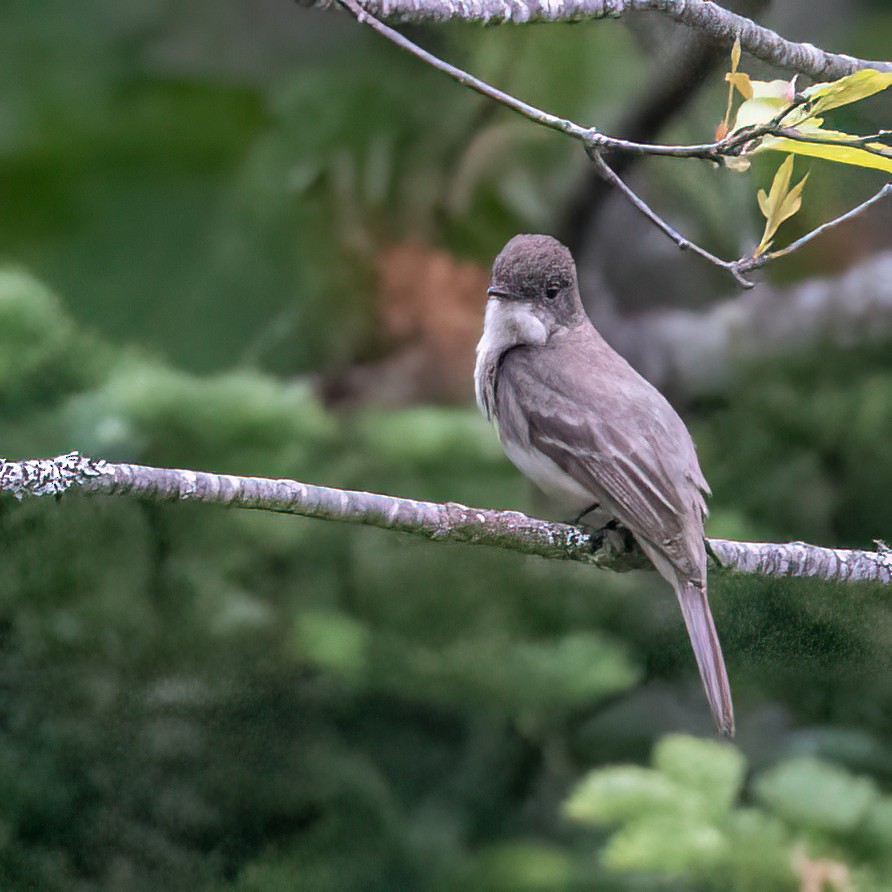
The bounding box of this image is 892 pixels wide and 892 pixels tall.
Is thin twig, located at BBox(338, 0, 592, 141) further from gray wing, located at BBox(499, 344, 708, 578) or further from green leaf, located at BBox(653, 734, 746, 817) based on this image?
green leaf, located at BBox(653, 734, 746, 817)

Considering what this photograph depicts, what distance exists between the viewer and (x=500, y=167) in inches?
73.3

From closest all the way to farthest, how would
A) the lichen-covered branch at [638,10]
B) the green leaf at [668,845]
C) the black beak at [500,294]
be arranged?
the lichen-covered branch at [638,10]
the black beak at [500,294]
the green leaf at [668,845]

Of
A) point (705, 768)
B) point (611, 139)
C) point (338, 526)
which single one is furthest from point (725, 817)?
point (611, 139)

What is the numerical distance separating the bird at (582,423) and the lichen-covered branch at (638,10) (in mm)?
219

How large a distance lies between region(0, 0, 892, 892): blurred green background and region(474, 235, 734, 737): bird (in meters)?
0.54

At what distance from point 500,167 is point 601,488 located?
820 millimetres

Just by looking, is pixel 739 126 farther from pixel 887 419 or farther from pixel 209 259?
pixel 887 419

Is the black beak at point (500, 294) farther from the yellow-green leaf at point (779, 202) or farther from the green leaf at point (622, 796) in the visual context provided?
the green leaf at point (622, 796)

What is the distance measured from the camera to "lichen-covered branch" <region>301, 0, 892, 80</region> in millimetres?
1064

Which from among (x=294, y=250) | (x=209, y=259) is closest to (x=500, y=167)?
(x=294, y=250)

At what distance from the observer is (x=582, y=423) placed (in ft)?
3.98

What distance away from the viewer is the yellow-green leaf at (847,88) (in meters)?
0.89

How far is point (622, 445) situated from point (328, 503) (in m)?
0.33

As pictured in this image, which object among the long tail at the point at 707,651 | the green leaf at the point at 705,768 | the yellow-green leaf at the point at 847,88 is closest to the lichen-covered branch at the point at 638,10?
the yellow-green leaf at the point at 847,88
